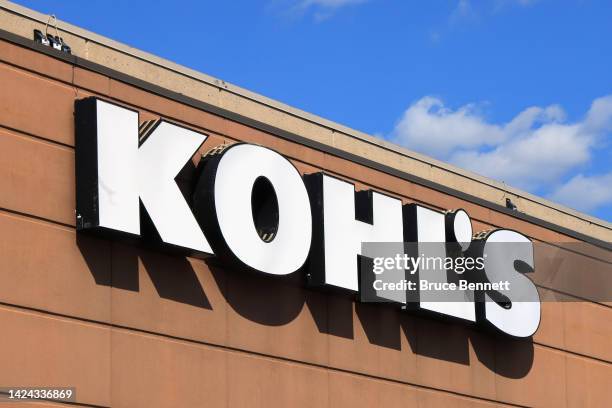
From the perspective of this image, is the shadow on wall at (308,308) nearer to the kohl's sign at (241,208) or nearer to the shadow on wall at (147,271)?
the shadow on wall at (147,271)

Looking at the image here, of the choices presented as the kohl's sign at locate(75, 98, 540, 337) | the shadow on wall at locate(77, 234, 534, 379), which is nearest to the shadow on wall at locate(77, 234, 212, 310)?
the shadow on wall at locate(77, 234, 534, 379)

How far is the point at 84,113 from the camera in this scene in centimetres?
1675

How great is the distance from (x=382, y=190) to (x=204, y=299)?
15.7 feet

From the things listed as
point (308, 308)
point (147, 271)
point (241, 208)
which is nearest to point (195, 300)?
point (147, 271)

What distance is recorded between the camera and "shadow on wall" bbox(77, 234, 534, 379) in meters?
17.0

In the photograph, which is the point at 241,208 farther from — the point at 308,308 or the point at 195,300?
the point at 308,308

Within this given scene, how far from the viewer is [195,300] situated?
17.8m

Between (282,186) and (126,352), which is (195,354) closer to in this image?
(126,352)

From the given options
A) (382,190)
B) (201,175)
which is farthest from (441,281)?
(201,175)

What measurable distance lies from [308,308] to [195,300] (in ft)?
7.81

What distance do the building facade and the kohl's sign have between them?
0.98ft

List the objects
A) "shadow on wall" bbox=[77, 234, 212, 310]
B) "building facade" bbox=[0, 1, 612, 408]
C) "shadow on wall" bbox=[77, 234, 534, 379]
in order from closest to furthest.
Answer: "building facade" bbox=[0, 1, 612, 408] < "shadow on wall" bbox=[77, 234, 212, 310] < "shadow on wall" bbox=[77, 234, 534, 379]

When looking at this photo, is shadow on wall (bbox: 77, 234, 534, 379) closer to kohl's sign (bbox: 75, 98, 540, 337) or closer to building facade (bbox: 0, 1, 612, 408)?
building facade (bbox: 0, 1, 612, 408)

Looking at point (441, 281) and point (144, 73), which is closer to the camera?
point (144, 73)
